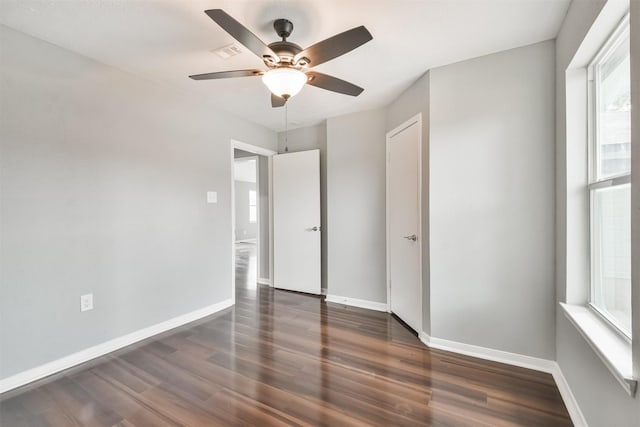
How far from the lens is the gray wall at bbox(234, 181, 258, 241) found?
1005 cm

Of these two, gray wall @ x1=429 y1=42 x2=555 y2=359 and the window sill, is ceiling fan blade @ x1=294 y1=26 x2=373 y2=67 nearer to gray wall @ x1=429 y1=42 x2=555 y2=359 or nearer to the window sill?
gray wall @ x1=429 y1=42 x2=555 y2=359

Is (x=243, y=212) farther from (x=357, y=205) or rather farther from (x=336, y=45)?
(x=336, y=45)

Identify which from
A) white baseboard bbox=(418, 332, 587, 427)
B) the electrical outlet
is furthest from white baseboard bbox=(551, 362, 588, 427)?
the electrical outlet

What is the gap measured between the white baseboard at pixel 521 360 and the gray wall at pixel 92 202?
2523 millimetres

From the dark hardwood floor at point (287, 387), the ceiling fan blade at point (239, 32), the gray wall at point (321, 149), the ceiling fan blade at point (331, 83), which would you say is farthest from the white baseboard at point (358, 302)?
the ceiling fan blade at point (239, 32)

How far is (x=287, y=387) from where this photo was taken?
194 centimetres

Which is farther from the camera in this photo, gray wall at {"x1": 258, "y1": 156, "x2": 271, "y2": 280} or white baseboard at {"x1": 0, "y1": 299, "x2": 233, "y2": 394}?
gray wall at {"x1": 258, "y1": 156, "x2": 271, "y2": 280}

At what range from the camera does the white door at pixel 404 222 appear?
2.77 metres

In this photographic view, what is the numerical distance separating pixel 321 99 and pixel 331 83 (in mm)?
1319

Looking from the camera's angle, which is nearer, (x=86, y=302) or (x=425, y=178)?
(x=86, y=302)

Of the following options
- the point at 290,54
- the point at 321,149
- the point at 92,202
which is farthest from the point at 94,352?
the point at 321,149

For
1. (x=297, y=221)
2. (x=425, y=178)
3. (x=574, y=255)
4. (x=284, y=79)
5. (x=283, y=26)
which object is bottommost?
(x=574, y=255)

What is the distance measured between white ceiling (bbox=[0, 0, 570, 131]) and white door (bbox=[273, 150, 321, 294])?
1.62m

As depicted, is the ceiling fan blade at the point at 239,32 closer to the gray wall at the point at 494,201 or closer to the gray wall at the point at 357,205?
the gray wall at the point at 494,201
